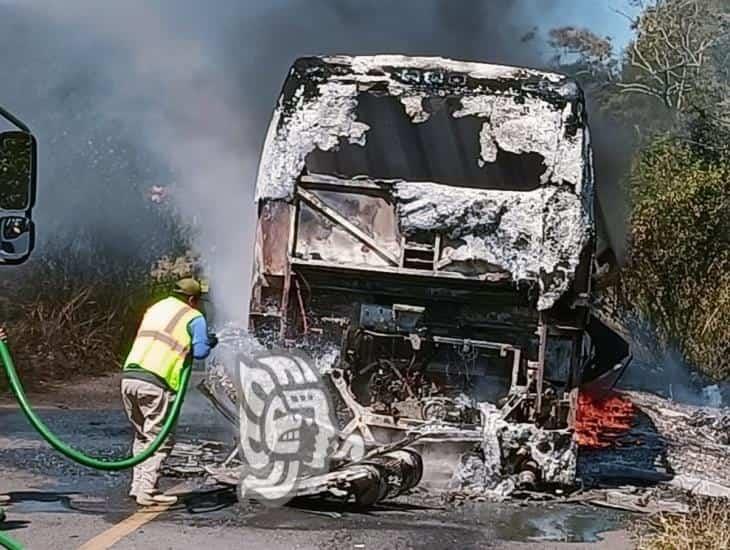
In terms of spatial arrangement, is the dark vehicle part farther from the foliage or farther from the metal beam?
the foliage

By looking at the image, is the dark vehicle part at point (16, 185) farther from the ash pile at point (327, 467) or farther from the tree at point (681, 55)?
the tree at point (681, 55)

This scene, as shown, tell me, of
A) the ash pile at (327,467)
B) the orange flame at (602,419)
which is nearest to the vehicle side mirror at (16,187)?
the ash pile at (327,467)

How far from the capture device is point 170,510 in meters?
7.33

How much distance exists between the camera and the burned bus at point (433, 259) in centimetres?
832

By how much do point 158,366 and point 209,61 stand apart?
5.12 m

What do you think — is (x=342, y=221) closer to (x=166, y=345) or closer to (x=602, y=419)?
(x=166, y=345)

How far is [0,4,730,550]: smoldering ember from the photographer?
717 cm

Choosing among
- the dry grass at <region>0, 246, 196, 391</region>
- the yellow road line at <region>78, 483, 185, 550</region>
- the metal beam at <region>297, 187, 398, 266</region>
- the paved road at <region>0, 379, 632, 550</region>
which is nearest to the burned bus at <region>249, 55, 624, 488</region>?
the metal beam at <region>297, 187, 398, 266</region>

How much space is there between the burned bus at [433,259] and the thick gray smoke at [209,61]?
1.00 meters

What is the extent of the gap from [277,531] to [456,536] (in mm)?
929

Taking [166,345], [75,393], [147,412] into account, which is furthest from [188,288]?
[75,393]

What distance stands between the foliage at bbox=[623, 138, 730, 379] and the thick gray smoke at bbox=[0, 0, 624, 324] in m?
4.19

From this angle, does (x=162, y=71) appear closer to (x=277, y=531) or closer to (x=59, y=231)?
(x=59, y=231)

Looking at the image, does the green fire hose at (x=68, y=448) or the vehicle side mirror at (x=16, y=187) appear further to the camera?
the green fire hose at (x=68, y=448)
